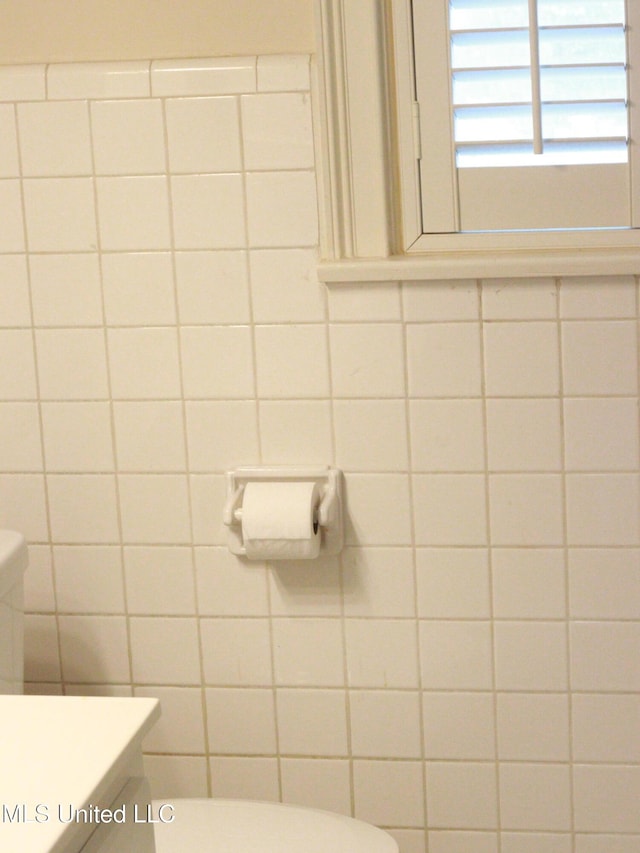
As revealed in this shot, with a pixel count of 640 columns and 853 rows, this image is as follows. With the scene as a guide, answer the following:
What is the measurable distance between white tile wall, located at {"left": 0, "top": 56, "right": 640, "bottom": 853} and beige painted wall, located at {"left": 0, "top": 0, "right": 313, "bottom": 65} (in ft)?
0.11

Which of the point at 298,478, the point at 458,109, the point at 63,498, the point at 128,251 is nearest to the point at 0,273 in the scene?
the point at 128,251

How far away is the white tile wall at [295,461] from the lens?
1774 mm

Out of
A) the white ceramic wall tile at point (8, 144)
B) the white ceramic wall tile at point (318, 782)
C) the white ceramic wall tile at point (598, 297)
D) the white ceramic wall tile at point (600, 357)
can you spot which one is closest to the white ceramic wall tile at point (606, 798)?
the white ceramic wall tile at point (318, 782)

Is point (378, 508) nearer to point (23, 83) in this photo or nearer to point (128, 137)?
point (128, 137)

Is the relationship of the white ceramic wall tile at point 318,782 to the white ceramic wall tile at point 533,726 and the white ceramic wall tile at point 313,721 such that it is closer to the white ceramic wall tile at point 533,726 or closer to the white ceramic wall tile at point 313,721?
the white ceramic wall tile at point 313,721

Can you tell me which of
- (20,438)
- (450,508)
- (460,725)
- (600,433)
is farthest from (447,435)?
(20,438)

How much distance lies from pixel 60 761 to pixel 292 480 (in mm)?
930

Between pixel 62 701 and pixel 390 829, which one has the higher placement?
pixel 62 701

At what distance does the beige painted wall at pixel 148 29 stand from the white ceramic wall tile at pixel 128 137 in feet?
0.25

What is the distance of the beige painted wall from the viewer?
1.76 metres

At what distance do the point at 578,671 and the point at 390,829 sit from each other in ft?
1.29

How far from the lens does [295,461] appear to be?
1.86 metres

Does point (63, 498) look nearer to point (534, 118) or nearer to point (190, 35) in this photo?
point (190, 35)

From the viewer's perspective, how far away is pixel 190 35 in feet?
5.82
